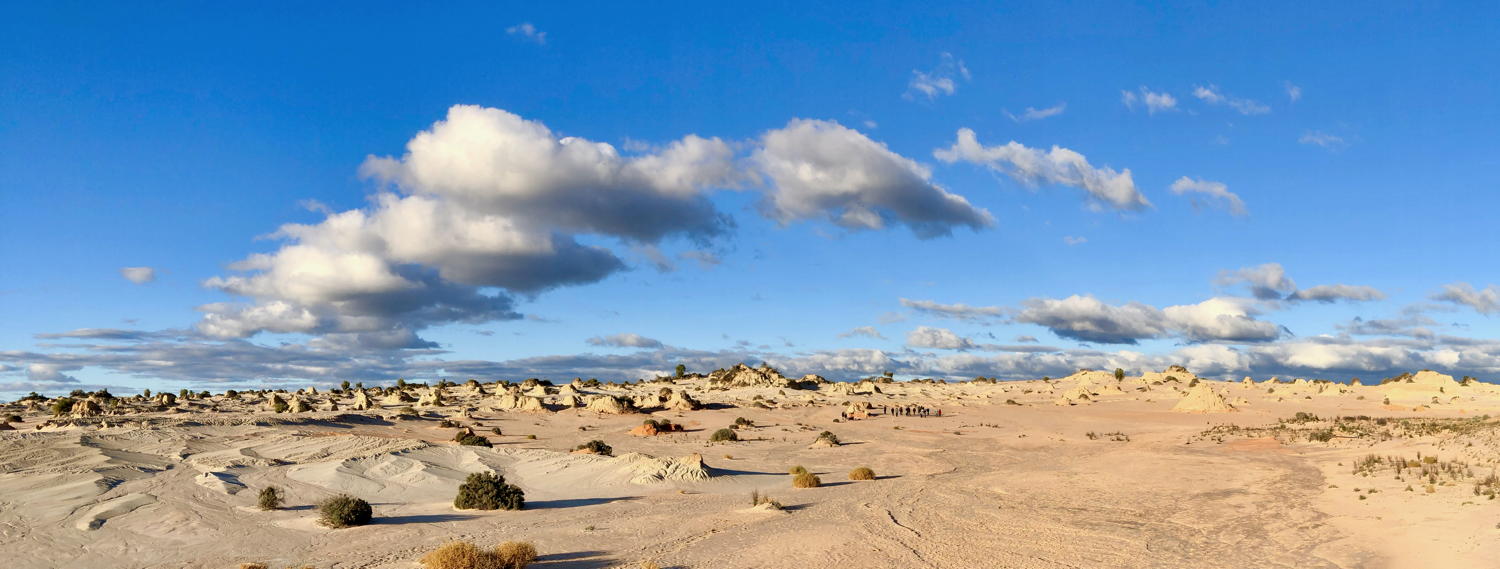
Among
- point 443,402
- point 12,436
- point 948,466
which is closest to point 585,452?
point 948,466

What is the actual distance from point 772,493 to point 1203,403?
198ft

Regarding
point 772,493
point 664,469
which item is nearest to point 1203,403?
point 772,493

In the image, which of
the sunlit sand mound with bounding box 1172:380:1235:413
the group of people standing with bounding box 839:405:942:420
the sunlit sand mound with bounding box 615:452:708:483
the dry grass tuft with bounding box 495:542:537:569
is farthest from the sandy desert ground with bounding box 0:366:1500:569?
the sunlit sand mound with bounding box 1172:380:1235:413

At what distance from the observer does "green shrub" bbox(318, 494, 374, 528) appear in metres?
22.2

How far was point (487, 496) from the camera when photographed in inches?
1013

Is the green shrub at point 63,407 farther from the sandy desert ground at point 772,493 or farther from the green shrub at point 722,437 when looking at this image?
the green shrub at point 722,437

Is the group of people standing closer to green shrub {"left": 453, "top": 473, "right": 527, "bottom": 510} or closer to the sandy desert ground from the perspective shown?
the sandy desert ground

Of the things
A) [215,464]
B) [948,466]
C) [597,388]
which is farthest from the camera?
[597,388]

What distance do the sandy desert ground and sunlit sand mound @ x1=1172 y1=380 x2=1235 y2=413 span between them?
974 centimetres

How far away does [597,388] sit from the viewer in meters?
105

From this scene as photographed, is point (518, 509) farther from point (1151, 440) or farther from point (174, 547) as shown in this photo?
point (1151, 440)

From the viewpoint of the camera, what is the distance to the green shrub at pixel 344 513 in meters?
22.2

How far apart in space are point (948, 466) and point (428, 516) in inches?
1039

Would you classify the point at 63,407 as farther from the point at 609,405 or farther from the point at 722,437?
the point at 722,437
